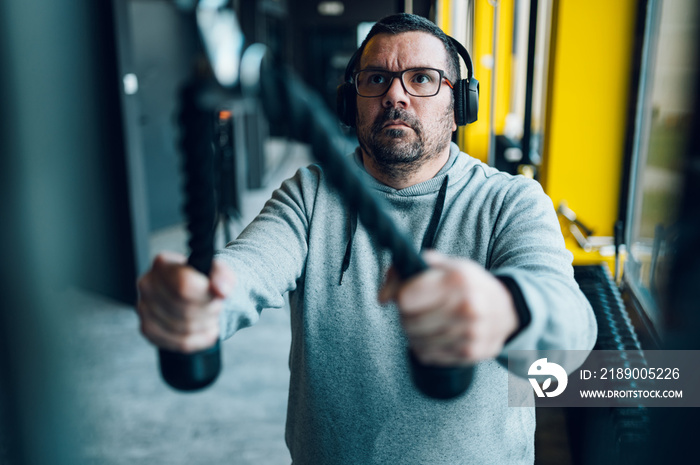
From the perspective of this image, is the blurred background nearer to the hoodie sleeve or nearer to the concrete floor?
the concrete floor

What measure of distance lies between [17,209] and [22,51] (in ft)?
0.38

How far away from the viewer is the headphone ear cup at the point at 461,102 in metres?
1.07

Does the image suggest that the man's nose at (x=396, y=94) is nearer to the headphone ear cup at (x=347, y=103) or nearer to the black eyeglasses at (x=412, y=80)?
the black eyeglasses at (x=412, y=80)

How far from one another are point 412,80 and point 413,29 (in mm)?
99

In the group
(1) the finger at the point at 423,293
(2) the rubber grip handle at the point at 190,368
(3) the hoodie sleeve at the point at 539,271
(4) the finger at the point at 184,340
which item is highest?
(1) the finger at the point at 423,293

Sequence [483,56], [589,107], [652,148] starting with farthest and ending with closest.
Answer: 1. [483,56]
2. [589,107]
3. [652,148]

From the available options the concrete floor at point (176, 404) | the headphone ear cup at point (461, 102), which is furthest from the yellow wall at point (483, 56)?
the headphone ear cup at point (461, 102)

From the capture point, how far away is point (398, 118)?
986mm

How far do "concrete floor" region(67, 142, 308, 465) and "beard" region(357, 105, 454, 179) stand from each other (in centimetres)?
120

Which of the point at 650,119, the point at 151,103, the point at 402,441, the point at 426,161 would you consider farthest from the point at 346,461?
the point at 151,103

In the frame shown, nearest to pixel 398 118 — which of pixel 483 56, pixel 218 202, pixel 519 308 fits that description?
pixel 519 308

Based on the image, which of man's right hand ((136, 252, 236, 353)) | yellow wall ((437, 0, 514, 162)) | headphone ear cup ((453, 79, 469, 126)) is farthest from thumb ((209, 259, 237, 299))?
yellow wall ((437, 0, 514, 162))

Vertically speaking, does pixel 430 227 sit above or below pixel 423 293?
below

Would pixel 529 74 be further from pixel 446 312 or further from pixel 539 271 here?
pixel 446 312
